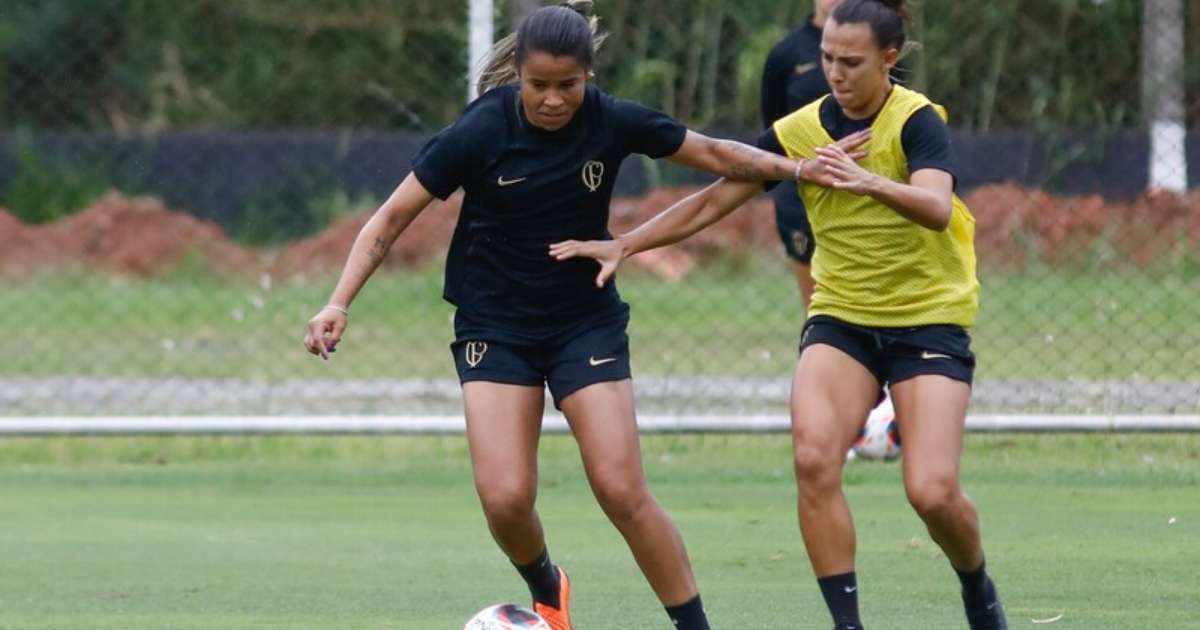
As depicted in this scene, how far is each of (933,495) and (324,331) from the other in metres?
1.60

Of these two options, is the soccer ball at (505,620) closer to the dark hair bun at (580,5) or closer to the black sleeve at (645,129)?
the black sleeve at (645,129)

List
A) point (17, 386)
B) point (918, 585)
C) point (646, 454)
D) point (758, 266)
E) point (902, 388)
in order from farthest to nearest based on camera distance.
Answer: point (758, 266), point (17, 386), point (646, 454), point (918, 585), point (902, 388)

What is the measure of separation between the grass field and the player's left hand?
4.52 feet

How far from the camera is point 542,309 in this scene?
5.39 metres

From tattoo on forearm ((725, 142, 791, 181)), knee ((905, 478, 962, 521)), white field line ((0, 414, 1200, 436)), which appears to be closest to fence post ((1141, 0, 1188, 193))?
white field line ((0, 414, 1200, 436))

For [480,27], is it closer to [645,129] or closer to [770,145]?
[770,145]

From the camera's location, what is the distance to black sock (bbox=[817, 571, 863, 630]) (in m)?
5.20

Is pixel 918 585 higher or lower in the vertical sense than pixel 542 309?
lower

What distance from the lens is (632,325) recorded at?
1203 cm

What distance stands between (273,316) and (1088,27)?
216 inches

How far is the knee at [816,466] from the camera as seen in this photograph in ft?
17.1

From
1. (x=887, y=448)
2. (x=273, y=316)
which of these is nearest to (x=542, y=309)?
(x=887, y=448)

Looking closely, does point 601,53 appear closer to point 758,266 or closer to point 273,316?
point 758,266

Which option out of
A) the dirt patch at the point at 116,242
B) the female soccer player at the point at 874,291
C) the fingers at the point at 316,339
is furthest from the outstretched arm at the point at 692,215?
the dirt patch at the point at 116,242
